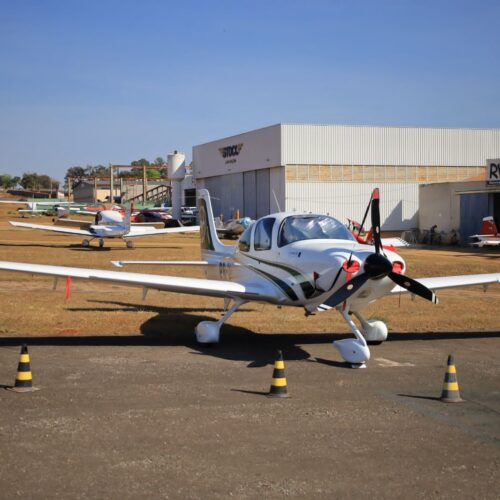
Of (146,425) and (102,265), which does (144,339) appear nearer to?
(146,425)

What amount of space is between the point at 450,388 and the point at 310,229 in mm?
4658

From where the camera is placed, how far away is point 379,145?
58.9 metres

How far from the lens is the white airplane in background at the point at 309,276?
11281 mm

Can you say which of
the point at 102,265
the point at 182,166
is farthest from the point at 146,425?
the point at 182,166

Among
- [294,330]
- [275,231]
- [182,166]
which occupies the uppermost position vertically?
[182,166]

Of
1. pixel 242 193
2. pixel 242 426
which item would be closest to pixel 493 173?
pixel 242 193

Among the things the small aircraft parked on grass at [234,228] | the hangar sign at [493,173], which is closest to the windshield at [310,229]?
the hangar sign at [493,173]

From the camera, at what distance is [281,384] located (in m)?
9.16

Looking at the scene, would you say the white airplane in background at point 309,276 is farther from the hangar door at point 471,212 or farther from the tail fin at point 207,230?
the hangar door at point 471,212

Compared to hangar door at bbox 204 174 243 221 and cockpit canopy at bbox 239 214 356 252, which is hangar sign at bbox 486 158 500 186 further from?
cockpit canopy at bbox 239 214 356 252

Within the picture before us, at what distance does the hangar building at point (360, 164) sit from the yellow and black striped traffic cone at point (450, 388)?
47568mm

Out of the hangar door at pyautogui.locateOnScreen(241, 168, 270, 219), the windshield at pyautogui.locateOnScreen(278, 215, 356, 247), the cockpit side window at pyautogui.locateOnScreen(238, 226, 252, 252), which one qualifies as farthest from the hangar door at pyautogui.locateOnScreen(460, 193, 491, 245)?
the windshield at pyautogui.locateOnScreen(278, 215, 356, 247)

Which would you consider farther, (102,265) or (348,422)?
(102,265)

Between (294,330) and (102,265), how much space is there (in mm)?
16713
